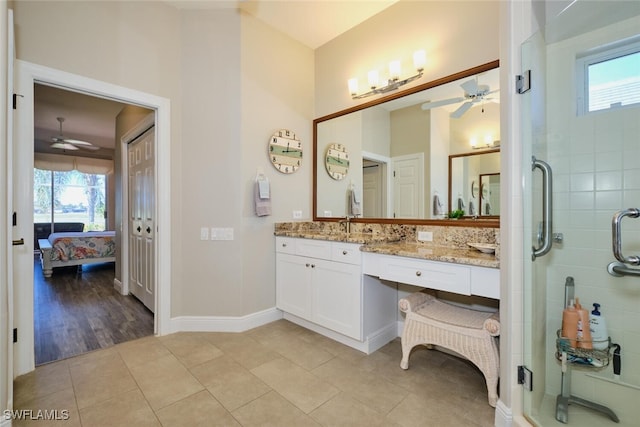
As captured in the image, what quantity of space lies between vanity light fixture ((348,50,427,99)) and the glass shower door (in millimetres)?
880

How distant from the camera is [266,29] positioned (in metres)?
2.94

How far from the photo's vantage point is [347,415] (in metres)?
1.62

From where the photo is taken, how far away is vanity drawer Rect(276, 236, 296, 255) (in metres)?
2.83

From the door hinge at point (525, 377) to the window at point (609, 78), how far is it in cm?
152

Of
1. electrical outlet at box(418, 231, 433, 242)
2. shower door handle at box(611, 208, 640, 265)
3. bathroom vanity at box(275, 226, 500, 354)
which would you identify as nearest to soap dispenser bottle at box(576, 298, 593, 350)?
shower door handle at box(611, 208, 640, 265)

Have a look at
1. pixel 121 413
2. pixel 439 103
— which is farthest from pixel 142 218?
pixel 439 103

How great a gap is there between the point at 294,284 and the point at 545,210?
6.75ft

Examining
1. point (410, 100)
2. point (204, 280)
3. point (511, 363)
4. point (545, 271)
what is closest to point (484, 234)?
point (545, 271)

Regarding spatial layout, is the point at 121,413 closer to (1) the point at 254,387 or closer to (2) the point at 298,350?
(1) the point at 254,387

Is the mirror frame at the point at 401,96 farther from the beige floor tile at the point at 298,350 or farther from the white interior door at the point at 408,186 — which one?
the beige floor tile at the point at 298,350

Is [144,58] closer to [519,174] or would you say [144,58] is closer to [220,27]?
[220,27]

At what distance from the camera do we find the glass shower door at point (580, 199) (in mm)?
1553

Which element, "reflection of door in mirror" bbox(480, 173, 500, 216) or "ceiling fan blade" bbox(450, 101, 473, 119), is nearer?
"reflection of door in mirror" bbox(480, 173, 500, 216)

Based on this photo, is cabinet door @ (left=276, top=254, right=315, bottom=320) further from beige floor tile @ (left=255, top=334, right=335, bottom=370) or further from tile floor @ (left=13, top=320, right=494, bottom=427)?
tile floor @ (left=13, top=320, right=494, bottom=427)
